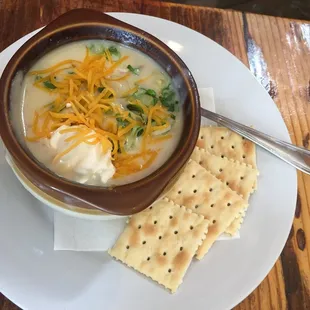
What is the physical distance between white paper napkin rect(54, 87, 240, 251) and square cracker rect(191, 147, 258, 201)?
0.13 m

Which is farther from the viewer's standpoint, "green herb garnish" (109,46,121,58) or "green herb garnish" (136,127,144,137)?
"green herb garnish" (109,46,121,58)

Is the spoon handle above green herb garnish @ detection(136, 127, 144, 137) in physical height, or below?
above

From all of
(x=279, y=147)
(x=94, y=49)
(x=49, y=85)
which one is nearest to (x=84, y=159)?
(x=49, y=85)

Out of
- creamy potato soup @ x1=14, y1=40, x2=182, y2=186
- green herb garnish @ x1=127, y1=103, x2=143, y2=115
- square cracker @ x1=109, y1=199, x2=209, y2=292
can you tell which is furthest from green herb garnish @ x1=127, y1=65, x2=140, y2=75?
square cracker @ x1=109, y1=199, x2=209, y2=292

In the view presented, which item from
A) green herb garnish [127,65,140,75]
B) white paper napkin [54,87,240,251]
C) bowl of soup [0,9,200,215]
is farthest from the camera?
green herb garnish [127,65,140,75]

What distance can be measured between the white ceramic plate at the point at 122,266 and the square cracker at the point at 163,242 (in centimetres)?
3

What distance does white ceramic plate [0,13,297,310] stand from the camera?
111cm

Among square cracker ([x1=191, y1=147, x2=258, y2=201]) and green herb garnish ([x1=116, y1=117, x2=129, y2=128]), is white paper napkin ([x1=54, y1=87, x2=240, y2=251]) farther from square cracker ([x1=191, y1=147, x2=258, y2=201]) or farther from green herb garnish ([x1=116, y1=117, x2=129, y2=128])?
green herb garnish ([x1=116, y1=117, x2=129, y2=128])

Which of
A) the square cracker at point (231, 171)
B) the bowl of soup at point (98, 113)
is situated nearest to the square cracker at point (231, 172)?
the square cracker at point (231, 171)

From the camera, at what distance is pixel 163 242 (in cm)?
118

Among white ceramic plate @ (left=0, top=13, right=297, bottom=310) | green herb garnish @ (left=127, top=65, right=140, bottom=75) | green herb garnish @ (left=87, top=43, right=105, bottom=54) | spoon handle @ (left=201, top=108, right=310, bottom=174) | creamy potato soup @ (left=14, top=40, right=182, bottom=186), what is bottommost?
white ceramic plate @ (left=0, top=13, right=297, bottom=310)

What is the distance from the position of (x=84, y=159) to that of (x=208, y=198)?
33 cm

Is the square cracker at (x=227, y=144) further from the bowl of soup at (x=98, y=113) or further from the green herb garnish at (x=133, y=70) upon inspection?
the green herb garnish at (x=133, y=70)

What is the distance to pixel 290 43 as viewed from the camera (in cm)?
170
